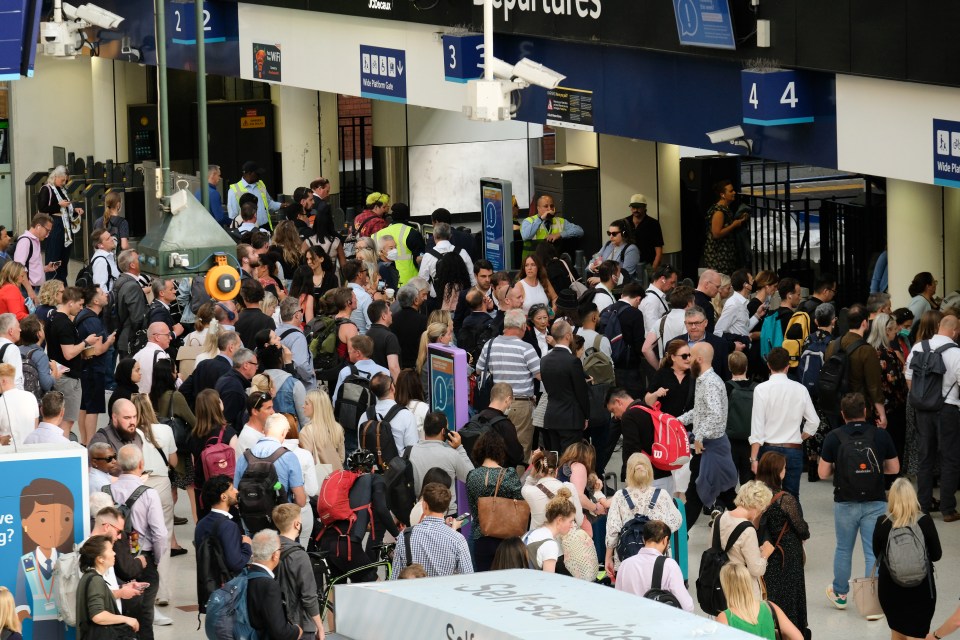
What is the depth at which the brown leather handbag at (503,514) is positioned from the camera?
9.23 meters

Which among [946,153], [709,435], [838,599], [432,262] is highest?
[946,153]

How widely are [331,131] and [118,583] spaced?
52.4 ft

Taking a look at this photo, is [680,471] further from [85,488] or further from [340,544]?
[85,488]

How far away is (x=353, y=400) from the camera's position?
37.5 ft

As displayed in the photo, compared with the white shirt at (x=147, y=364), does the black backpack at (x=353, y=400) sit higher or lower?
lower

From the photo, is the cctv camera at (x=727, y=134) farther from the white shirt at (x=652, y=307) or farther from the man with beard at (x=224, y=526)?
the man with beard at (x=224, y=526)

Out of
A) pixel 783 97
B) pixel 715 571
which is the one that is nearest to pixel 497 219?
pixel 783 97

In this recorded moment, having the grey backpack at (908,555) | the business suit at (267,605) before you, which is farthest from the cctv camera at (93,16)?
the grey backpack at (908,555)

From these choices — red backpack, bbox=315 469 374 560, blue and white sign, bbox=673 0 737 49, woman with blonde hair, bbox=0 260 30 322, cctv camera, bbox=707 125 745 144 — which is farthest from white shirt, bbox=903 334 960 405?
woman with blonde hair, bbox=0 260 30 322

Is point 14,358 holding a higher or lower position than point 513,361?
higher

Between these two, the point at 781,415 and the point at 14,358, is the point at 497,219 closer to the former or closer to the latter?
Result: the point at 14,358

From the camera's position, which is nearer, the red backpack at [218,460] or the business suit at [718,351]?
the red backpack at [218,460]

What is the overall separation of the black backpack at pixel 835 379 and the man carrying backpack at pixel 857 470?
2.12m

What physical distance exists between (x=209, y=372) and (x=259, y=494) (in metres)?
2.41
